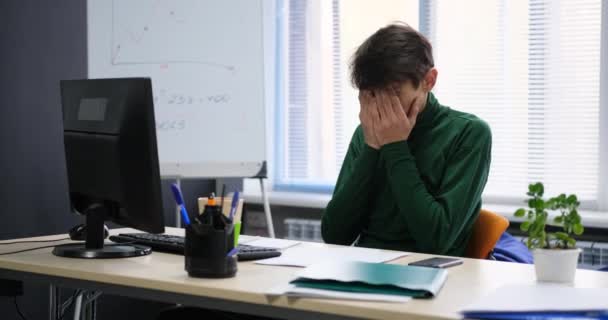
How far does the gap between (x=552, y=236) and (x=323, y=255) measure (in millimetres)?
550

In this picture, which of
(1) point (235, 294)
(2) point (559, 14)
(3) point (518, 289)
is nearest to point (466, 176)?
(3) point (518, 289)

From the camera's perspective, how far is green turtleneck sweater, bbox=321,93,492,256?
1957mm

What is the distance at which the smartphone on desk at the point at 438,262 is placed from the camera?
1623mm

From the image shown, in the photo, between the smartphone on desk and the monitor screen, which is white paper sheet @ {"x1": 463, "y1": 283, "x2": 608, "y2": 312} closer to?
the smartphone on desk

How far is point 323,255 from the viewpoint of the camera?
179cm

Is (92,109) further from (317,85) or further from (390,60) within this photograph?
(317,85)

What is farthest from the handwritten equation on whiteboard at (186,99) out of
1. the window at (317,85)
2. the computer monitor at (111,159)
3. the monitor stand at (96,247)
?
the monitor stand at (96,247)

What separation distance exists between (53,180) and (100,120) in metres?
1.37

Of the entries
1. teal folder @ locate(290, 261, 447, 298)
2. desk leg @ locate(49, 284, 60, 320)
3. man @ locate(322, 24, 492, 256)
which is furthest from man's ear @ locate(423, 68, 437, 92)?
desk leg @ locate(49, 284, 60, 320)

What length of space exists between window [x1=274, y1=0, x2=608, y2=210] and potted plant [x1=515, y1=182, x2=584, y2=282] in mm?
2018

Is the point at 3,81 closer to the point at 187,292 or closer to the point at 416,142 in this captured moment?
the point at 416,142

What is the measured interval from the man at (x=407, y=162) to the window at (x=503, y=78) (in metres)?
1.39

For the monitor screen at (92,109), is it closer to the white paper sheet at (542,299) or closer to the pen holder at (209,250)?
the pen holder at (209,250)

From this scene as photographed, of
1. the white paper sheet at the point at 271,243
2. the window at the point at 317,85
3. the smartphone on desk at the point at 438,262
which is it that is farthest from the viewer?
the window at the point at 317,85
